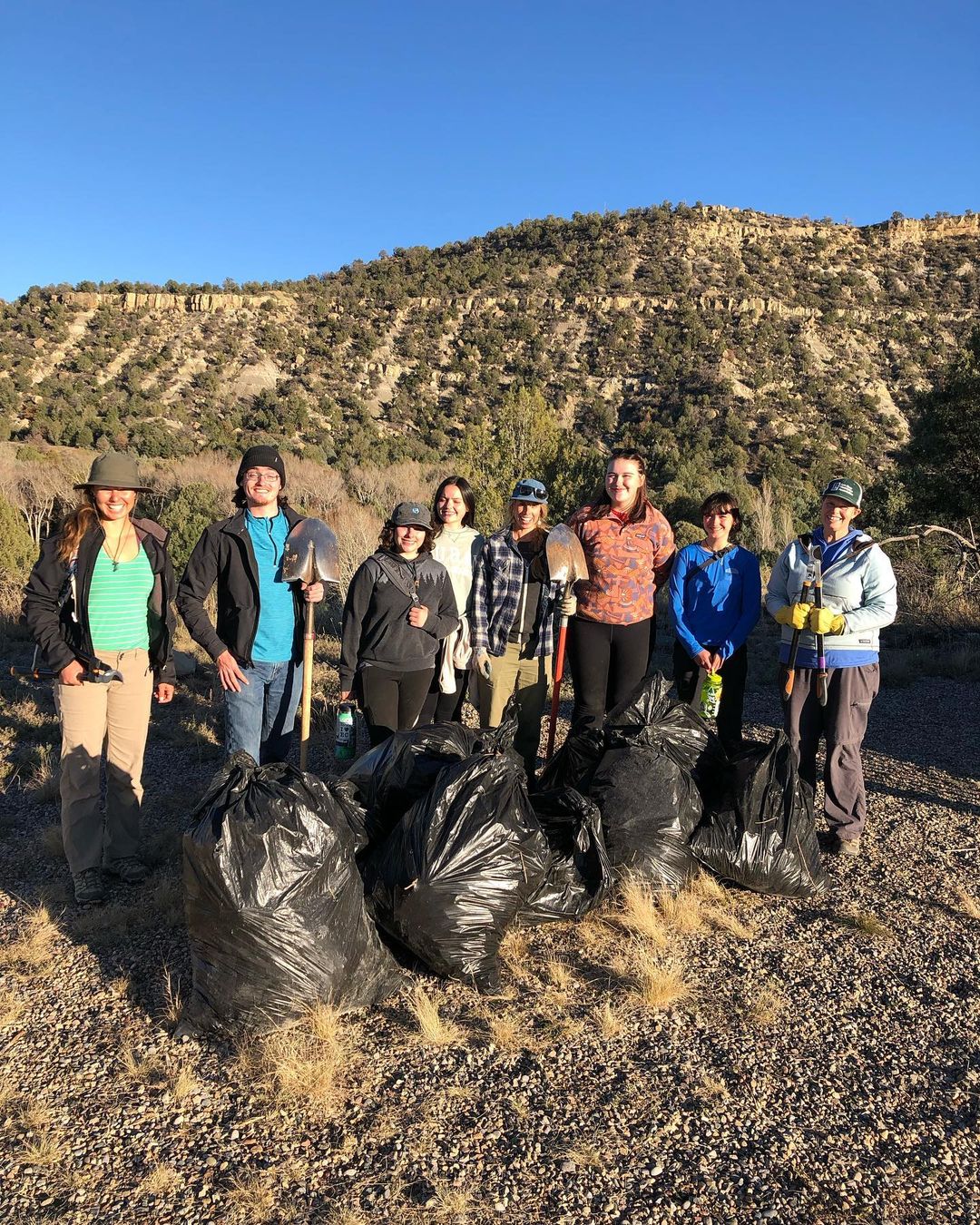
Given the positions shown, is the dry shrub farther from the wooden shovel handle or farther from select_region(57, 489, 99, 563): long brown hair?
select_region(57, 489, 99, 563): long brown hair

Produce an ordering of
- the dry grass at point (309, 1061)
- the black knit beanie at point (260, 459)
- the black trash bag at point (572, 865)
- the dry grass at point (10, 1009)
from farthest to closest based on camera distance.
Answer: the black knit beanie at point (260, 459), the black trash bag at point (572, 865), the dry grass at point (10, 1009), the dry grass at point (309, 1061)

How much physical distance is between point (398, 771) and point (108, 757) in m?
1.48

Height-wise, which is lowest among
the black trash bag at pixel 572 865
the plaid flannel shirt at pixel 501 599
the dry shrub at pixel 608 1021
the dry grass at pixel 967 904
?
the dry shrub at pixel 608 1021

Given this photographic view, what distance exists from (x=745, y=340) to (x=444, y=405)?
14.1m

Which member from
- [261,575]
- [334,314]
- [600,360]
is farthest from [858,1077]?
[334,314]

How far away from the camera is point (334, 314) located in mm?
40344

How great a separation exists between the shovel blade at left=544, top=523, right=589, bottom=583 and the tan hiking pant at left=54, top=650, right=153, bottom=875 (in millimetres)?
2006

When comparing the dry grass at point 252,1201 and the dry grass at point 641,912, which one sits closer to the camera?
the dry grass at point 252,1201

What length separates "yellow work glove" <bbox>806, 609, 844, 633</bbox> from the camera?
3.87 m

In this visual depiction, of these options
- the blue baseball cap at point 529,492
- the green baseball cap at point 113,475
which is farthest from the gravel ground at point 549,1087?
the blue baseball cap at point 529,492

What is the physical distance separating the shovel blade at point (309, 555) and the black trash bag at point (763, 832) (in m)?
2.08

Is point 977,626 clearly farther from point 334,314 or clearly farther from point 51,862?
point 334,314

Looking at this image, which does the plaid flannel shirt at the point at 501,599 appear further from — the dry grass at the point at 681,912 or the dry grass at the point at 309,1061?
the dry grass at the point at 309,1061

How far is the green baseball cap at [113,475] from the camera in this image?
345 cm
